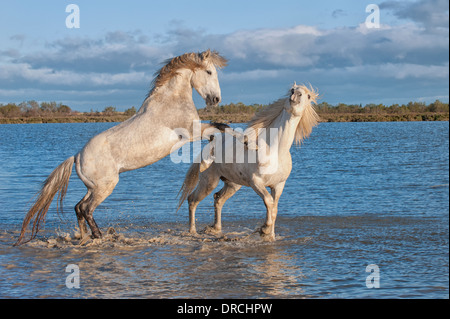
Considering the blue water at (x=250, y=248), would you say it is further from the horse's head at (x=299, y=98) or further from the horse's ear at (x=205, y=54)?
the horse's ear at (x=205, y=54)

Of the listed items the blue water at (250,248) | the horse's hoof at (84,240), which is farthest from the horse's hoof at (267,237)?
the horse's hoof at (84,240)

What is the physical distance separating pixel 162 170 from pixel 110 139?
13.8 meters

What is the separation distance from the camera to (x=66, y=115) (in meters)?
77.1

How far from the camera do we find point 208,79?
7773 mm

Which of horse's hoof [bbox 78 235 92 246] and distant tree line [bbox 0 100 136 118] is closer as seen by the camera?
horse's hoof [bbox 78 235 92 246]

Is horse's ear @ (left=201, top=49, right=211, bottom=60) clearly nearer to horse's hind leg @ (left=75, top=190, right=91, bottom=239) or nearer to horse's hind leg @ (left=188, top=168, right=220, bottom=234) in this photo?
horse's hind leg @ (left=188, top=168, right=220, bottom=234)

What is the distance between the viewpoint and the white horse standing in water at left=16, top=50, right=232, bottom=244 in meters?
7.68

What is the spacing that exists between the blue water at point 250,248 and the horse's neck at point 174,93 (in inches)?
82.5

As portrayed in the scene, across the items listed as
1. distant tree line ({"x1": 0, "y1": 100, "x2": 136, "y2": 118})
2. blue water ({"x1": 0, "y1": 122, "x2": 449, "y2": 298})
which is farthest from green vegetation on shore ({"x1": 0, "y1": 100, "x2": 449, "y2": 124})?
blue water ({"x1": 0, "y1": 122, "x2": 449, "y2": 298})

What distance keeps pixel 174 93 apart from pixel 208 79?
53 cm

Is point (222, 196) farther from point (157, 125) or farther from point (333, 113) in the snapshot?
point (333, 113)

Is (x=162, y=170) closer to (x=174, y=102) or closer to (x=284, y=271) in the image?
(x=174, y=102)

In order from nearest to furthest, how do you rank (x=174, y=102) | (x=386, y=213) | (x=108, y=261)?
(x=108, y=261), (x=174, y=102), (x=386, y=213)
